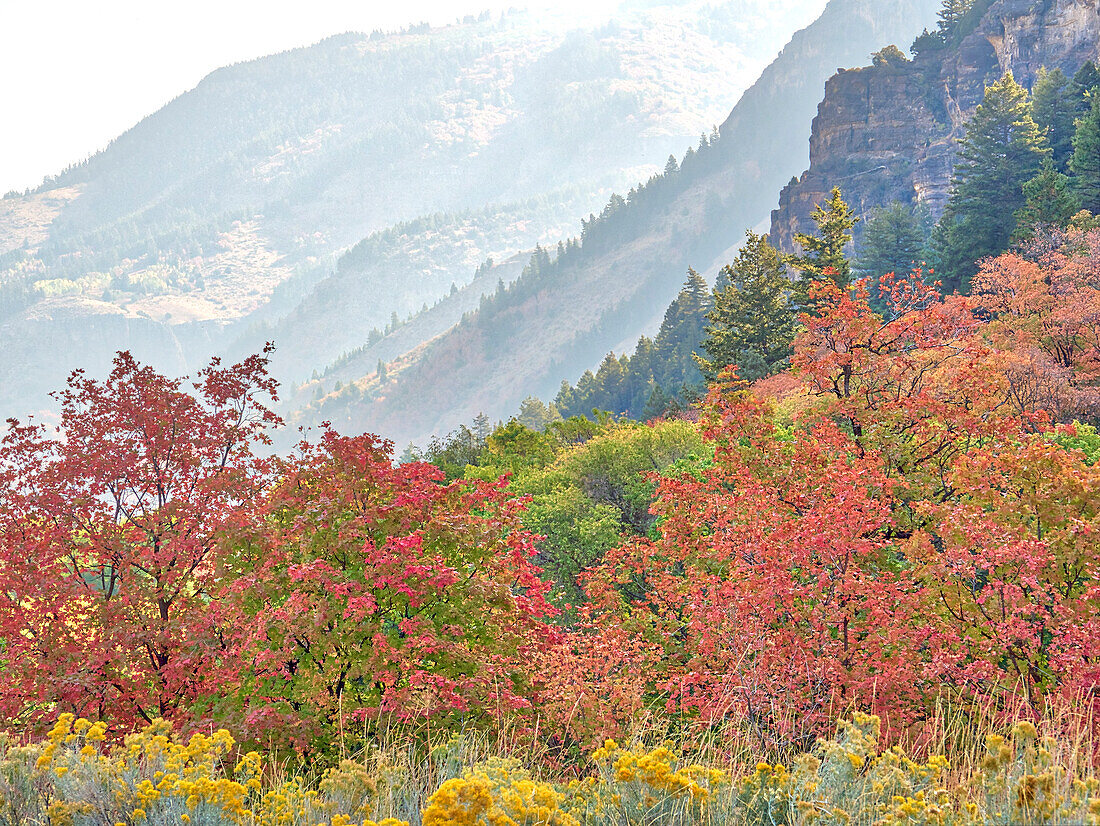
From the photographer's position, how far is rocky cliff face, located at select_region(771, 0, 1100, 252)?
90438 millimetres

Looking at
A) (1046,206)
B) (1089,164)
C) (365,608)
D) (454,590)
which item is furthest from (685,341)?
(365,608)

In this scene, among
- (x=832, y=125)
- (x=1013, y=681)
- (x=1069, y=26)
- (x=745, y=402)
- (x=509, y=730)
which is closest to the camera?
(x=1013, y=681)

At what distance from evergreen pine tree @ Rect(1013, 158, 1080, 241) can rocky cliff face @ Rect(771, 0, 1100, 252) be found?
4416 cm

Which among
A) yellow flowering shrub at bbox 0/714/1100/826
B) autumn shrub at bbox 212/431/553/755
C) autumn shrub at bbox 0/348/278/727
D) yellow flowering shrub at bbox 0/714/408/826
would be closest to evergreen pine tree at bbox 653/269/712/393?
autumn shrub at bbox 0/348/278/727

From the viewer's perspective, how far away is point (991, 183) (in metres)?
52.1

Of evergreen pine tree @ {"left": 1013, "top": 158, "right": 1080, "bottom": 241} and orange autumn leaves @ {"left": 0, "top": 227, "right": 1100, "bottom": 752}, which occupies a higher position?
orange autumn leaves @ {"left": 0, "top": 227, "right": 1100, "bottom": 752}

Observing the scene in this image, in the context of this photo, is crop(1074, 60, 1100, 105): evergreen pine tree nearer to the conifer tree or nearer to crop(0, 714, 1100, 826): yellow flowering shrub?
the conifer tree

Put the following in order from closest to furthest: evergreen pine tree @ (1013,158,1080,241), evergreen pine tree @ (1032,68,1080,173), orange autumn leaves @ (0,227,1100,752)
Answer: orange autumn leaves @ (0,227,1100,752) < evergreen pine tree @ (1013,158,1080,241) < evergreen pine tree @ (1032,68,1080,173)

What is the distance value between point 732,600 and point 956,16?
11217 cm

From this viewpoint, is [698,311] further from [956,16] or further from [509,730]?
[509,730]

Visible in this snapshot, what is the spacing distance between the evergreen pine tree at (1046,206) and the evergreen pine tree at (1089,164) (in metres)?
0.83

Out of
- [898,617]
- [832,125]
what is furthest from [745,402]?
[832,125]

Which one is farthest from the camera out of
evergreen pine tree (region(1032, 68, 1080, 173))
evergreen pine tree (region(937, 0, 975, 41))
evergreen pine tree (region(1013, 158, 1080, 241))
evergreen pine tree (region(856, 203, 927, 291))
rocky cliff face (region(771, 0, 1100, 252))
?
evergreen pine tree (region(937, 0, 975, 41))

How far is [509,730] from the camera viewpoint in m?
9.56
